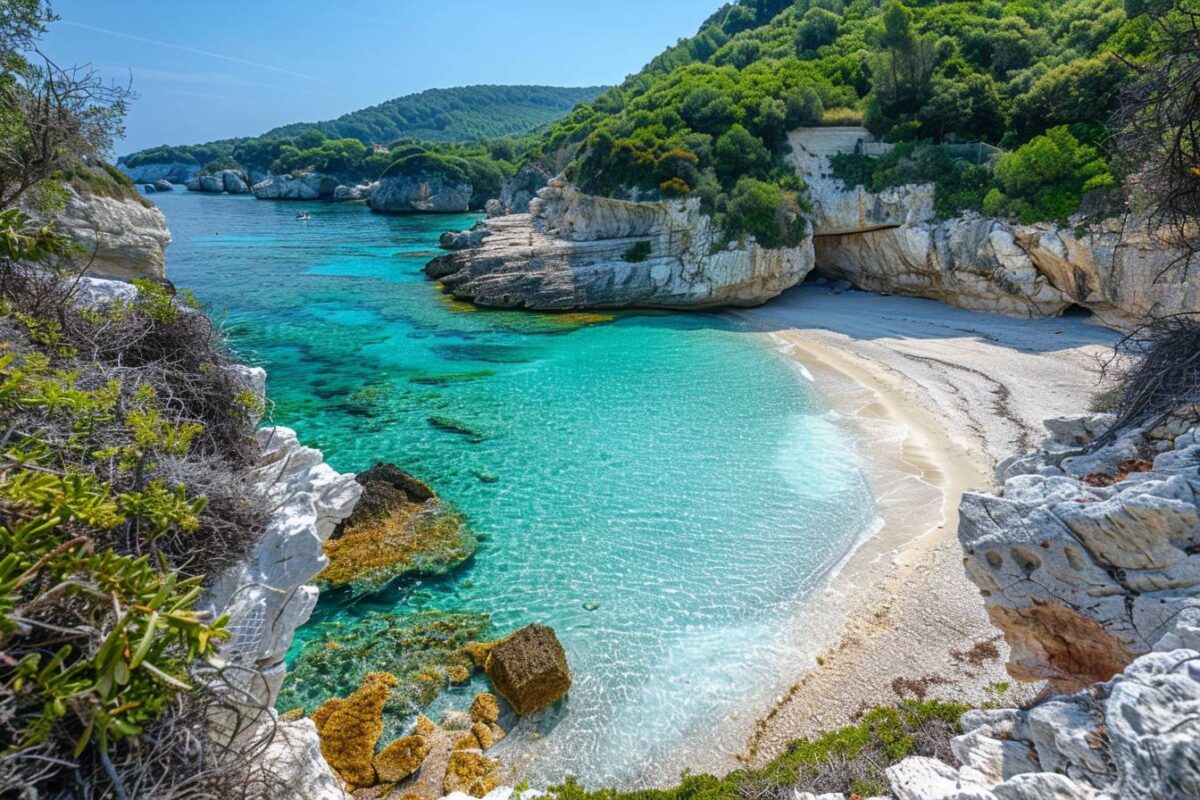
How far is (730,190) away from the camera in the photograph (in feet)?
106

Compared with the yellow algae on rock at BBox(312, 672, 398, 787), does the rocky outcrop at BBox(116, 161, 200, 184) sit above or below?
above

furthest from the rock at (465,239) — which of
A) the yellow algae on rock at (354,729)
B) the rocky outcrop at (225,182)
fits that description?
the rocky outcrop at (225,182)

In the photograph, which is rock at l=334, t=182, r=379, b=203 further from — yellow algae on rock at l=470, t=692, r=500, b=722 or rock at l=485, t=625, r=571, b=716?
yellow algae on rock at l=470, t=692, r=500, b=722

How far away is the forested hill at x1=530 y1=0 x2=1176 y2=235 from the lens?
26.0m

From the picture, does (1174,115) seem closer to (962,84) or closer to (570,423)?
(570,423)

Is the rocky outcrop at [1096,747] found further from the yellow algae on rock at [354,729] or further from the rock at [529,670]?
the yellow algae on rock at [354,729]

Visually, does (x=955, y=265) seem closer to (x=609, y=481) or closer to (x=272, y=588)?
(x=609, y=481)

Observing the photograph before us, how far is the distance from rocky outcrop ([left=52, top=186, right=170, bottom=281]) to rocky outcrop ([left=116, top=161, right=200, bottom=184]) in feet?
523

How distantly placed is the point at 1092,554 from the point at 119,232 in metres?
23.9

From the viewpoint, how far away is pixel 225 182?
118 m

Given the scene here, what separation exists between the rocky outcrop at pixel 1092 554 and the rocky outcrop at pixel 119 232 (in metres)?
21.3

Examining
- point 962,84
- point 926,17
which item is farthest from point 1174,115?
point 926,17

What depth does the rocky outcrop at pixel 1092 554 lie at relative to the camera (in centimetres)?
530

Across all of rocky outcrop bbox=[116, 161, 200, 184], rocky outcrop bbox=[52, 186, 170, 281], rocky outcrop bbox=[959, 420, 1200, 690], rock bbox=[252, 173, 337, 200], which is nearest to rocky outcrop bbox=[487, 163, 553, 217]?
rocky outcrop bbox=[52, 186, 170, 281]
